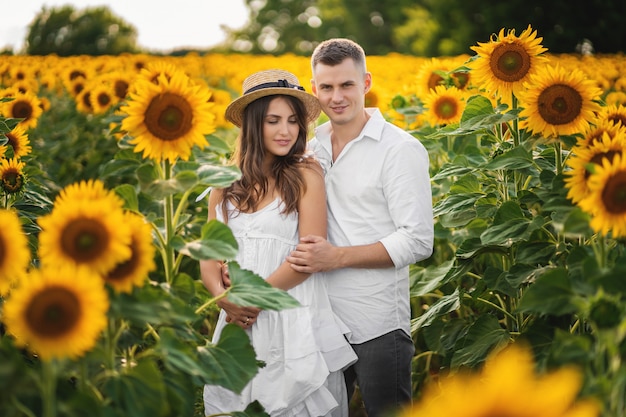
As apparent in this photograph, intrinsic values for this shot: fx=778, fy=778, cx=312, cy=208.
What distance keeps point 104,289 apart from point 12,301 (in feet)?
0.73

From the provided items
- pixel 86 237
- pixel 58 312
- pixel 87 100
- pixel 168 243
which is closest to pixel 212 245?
pixel 168 243

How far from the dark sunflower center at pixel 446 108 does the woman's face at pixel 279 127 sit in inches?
53.8

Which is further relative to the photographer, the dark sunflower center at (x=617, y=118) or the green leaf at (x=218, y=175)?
the dark sunflower center at (x=617, y=118)

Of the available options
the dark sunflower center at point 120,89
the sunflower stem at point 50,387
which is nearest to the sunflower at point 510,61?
the sunflower stem at point 50,387

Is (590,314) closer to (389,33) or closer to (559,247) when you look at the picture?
(559,247)

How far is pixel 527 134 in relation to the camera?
2.84 metres

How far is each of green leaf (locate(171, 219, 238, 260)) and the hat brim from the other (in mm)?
872

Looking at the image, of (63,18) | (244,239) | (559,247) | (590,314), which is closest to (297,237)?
(244,239)

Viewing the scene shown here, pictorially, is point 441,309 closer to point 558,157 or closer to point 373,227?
point 373,227

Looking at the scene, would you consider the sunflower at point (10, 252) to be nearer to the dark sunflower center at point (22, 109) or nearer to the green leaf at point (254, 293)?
the green leaf at point (254, 293)

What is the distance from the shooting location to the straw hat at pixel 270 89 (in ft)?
9.24

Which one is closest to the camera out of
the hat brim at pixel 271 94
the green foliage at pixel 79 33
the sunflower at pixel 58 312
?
the sunflower at pixel 58 312

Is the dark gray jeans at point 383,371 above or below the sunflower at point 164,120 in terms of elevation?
below

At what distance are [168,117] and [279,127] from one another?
2.66ft
